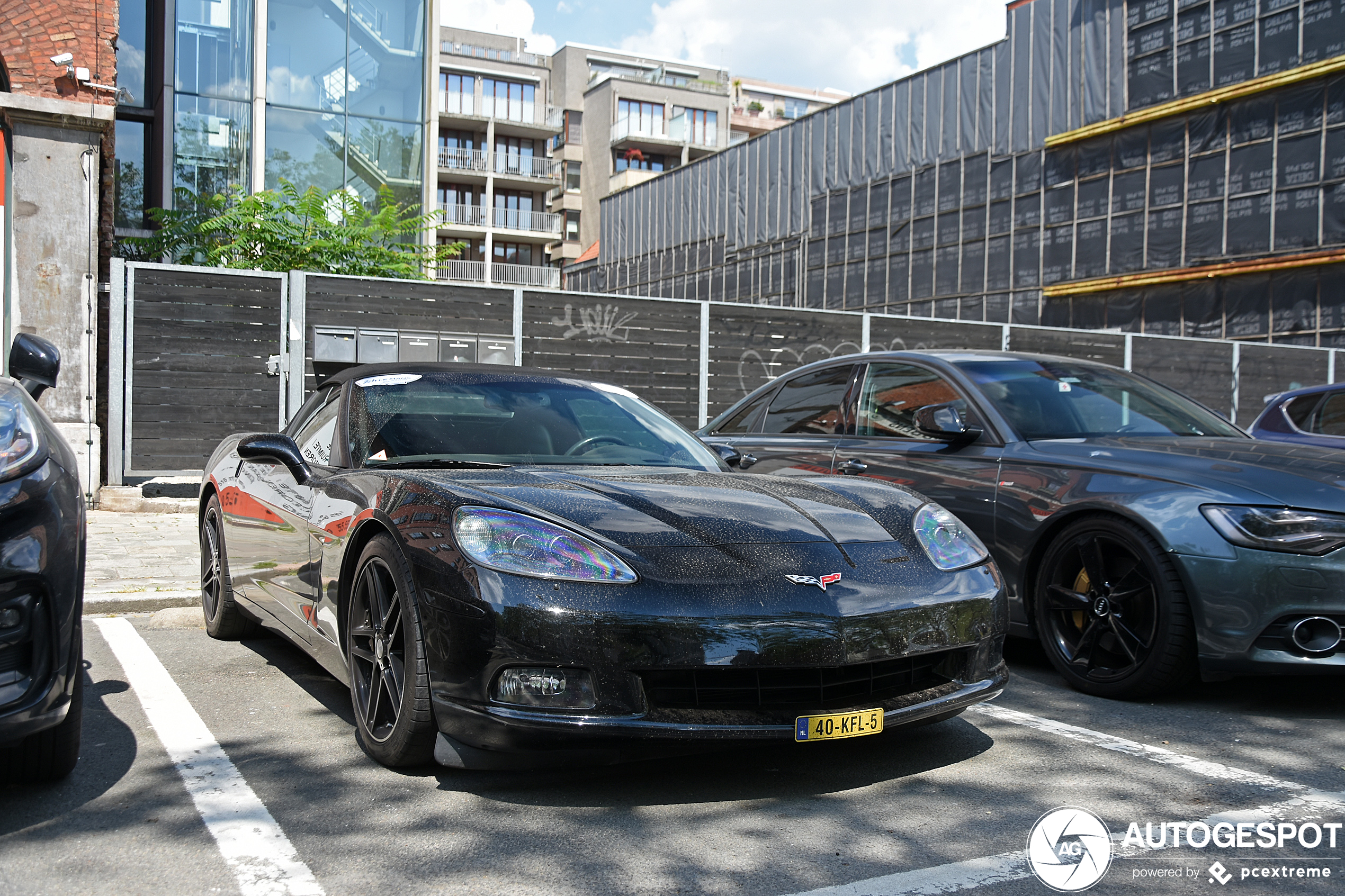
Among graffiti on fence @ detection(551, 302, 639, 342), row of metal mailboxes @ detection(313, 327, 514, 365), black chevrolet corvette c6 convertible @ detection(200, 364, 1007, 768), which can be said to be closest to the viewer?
black chevrolet corvette c6 convertible @ detection(200, 364, 1007, 768)

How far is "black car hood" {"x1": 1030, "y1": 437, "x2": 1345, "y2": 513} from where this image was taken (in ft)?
13.3

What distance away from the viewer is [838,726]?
3.02m

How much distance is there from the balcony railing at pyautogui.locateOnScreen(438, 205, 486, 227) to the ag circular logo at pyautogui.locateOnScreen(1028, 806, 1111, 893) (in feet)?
194

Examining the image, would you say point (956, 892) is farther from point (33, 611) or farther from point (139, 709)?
point (139, 709)

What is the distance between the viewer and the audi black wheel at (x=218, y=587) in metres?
5.27

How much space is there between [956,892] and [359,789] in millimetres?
1663

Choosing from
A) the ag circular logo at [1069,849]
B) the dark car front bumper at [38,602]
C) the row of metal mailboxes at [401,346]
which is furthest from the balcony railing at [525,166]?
the ag circular logo at [1069,849]

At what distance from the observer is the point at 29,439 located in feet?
9.65

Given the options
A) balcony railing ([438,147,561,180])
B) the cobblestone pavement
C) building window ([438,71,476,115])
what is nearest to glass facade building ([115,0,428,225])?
the cobblestone pavement

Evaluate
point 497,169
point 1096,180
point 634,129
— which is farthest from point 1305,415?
point 634,129

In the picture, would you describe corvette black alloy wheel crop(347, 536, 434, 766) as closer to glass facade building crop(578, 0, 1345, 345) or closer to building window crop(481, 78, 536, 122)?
glass facade building crop(578, 0, 1345, 345)

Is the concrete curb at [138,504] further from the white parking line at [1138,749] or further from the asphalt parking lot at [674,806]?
the white parking line at [1138,749]

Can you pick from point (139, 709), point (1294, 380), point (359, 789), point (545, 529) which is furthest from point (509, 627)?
point (1294, 380)

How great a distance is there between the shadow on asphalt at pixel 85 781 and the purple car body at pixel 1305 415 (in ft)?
22.6
